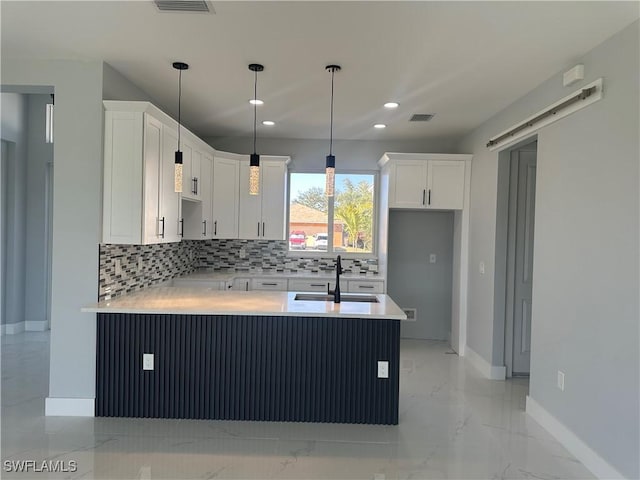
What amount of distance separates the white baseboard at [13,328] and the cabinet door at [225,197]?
3003 millimetres

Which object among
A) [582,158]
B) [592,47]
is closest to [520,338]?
[582,158]

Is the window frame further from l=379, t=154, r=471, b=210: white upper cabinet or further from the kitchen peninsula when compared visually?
the kitchen peninsula

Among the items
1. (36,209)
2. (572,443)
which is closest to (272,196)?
(36,209)

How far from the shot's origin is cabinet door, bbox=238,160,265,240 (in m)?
5.46

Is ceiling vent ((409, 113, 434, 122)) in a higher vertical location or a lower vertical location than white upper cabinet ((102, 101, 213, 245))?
higher

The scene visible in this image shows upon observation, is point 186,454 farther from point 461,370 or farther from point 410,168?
point 410,168

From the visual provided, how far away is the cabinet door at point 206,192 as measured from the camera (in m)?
4.81

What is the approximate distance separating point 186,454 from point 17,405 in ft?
5.59

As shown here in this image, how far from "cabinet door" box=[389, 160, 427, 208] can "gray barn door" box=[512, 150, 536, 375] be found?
3.87ft

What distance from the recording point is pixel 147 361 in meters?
3.25

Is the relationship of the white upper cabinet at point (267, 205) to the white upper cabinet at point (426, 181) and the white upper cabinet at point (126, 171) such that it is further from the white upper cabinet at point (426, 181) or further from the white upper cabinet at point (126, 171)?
the white upper cabinet at point (126, 171)

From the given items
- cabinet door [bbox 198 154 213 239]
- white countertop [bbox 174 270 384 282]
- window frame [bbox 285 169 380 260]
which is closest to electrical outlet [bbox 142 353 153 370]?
white countertop [bbox 174 270 384 282]

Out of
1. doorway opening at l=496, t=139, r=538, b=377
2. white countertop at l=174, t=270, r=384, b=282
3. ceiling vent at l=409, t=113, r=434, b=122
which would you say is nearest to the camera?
doorway opening at l=496, t=139, r=538, b=377

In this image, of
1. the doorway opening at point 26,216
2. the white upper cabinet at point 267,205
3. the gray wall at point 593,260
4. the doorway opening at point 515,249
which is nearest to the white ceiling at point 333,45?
the gray wall at point 593,260
